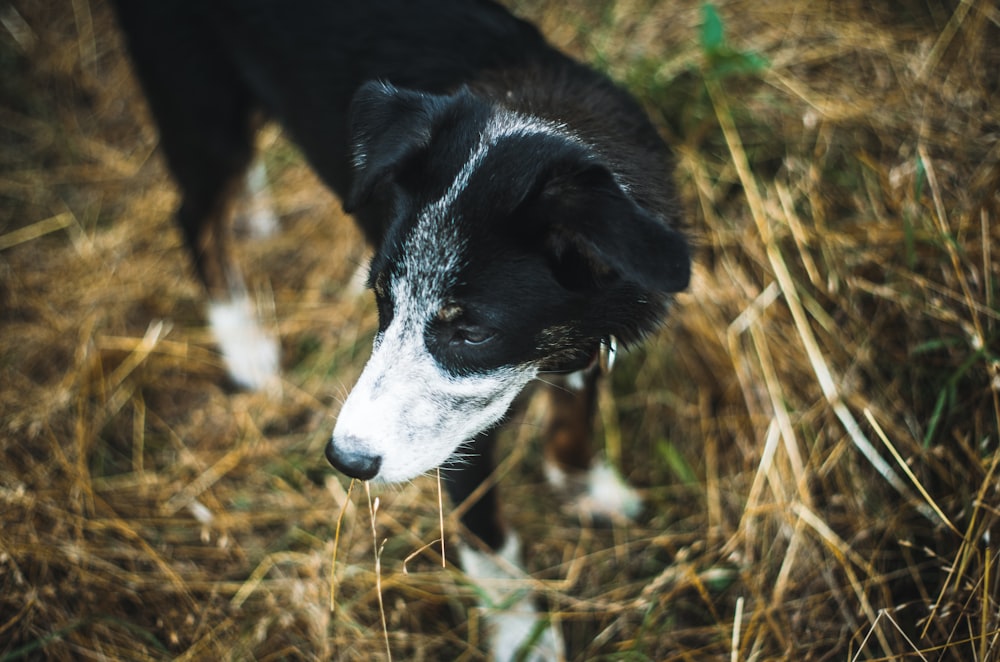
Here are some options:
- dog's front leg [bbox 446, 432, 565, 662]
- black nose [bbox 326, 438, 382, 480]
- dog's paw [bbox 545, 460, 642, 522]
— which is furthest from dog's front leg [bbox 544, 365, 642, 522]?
black nose [bbox 326, 438, 382, 480]

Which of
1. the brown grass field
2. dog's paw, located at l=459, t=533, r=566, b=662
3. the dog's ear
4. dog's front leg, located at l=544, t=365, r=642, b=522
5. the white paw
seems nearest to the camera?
the dog's ear

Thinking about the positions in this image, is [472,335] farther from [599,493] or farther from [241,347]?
[241,347]

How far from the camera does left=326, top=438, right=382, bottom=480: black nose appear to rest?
1.55 meters

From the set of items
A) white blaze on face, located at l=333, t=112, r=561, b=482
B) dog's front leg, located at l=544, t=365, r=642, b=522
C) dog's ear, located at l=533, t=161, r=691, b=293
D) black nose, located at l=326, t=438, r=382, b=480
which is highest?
dog's ear, located at l=533, t=161, r=691, b=293

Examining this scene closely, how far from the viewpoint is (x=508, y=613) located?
233 centimetres

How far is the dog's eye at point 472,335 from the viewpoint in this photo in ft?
5.22

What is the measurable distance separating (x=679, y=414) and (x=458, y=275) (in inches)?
60.5

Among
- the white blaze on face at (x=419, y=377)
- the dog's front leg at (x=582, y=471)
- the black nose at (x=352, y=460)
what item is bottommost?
the dog's front leg at (x=582, y=471)

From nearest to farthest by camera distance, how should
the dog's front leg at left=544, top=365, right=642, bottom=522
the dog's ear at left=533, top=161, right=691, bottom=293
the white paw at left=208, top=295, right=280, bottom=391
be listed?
1. the dog's ear at left=533, top=161, right=691, bottom=293
2. the dog's front leg at left=544, top=365, right=642, bottom=522
3. the white paw at left=208, top=295, right=280, bottom=391

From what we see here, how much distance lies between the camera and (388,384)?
1.59m

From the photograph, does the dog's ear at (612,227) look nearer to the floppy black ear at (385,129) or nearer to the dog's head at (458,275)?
the dog's head at (458,275)

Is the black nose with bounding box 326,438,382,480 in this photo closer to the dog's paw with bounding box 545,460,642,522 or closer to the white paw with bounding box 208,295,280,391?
the dog's paw with bounding box 545,460,642,522

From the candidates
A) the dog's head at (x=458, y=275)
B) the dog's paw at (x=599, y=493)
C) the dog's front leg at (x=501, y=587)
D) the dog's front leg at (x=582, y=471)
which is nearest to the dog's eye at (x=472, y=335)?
the dog's head at (x=458, y=275)

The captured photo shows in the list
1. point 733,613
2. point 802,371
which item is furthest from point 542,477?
point 802,371
